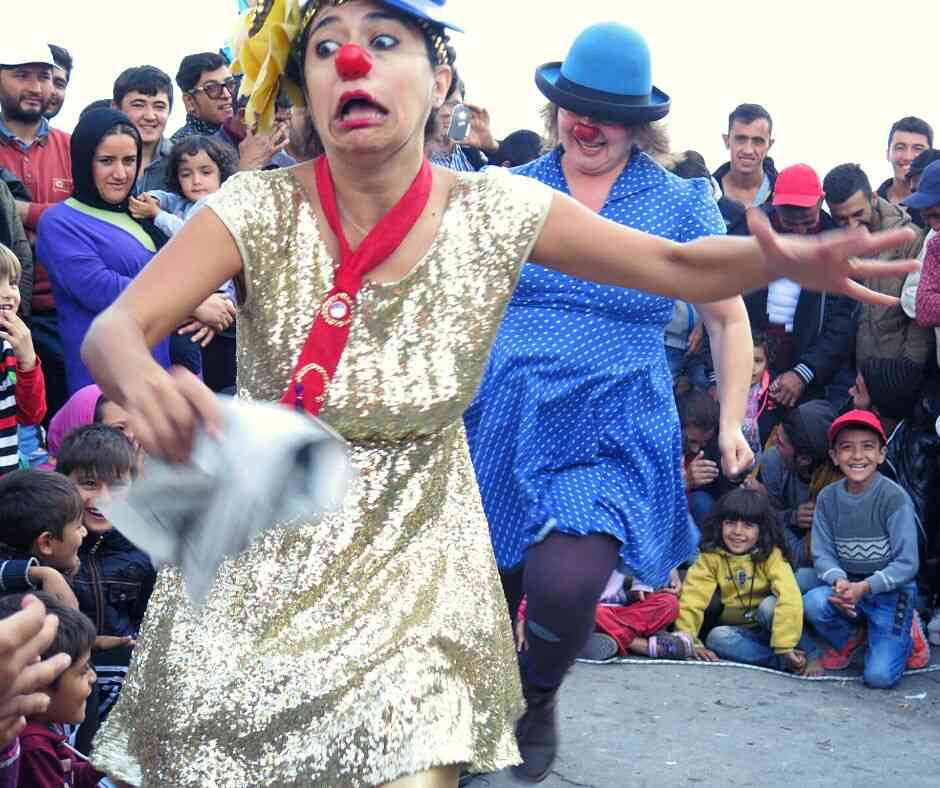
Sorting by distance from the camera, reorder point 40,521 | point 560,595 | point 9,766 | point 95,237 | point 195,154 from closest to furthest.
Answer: point 9,766 < point 560,595 < point 40,521 < point 95,237 < point 195,154

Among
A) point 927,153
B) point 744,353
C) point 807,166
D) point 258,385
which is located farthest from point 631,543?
point 927,153

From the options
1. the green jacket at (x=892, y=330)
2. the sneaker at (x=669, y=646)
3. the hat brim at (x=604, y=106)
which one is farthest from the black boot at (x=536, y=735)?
the green jacket at (x=892, y=330)

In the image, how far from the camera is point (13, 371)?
5.90m

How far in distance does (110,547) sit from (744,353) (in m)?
2.25

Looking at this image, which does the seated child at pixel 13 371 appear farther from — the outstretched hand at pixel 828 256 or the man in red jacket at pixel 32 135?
the outstretched hand at pixel 828 256

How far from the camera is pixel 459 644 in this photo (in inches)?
118

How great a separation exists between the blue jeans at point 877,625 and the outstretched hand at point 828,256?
4.57m

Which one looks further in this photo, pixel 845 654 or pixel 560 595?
pixel 845 654

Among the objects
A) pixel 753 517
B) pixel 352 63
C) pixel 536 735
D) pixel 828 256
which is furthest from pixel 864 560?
pixel 352 63

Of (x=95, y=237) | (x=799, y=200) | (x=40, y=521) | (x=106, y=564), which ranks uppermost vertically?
(x=799, y=200)

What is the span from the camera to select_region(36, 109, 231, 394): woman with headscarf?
653cm

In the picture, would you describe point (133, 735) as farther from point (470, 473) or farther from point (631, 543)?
point (631, 543)

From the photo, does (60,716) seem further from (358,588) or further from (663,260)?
(663,260)

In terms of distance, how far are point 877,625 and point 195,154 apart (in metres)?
3.70
